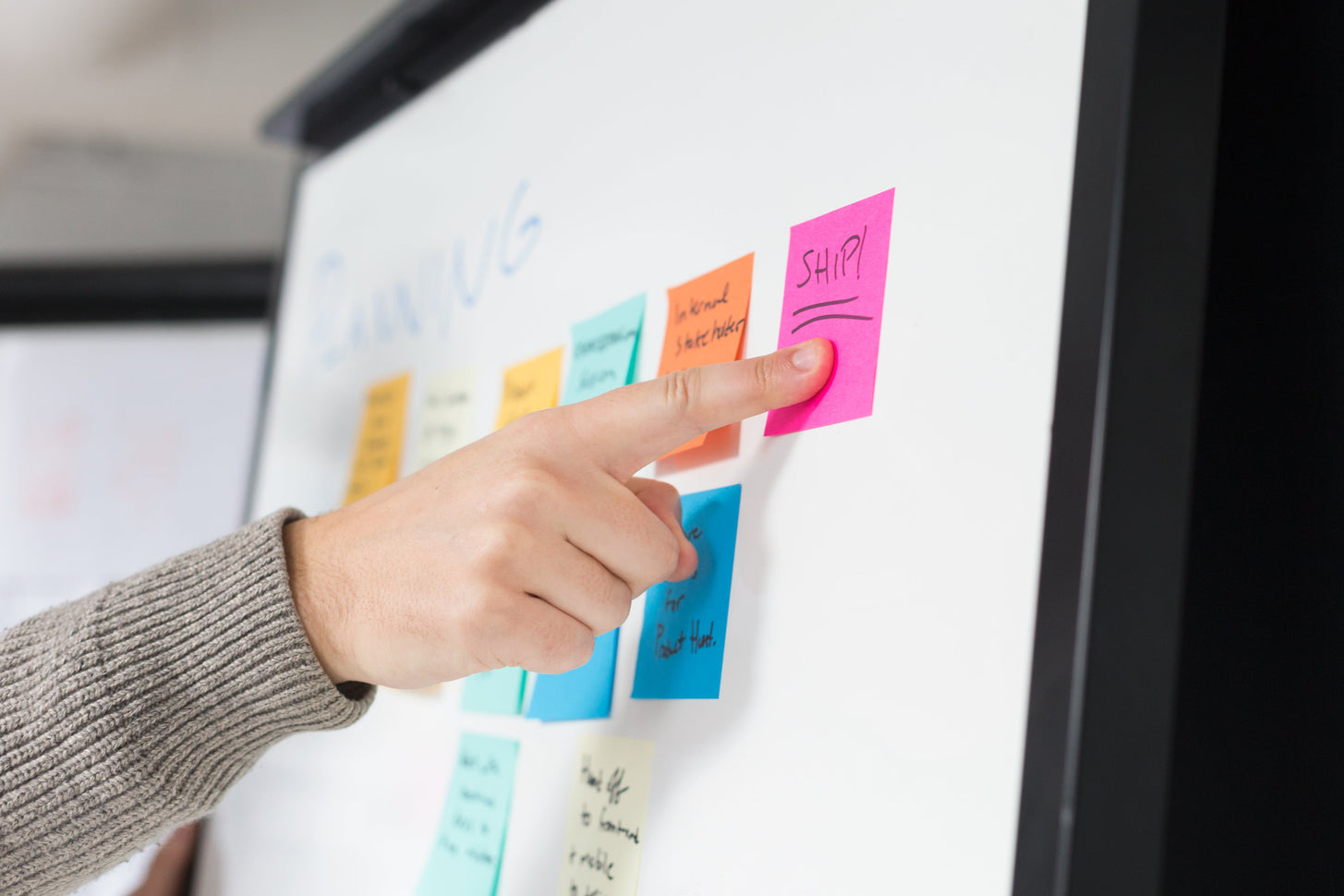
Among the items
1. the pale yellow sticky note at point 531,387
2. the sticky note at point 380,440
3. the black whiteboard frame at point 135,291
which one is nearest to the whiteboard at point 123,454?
the black whiteboard frame at point 135,291

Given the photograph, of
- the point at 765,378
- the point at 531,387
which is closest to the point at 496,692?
the point at 531,387

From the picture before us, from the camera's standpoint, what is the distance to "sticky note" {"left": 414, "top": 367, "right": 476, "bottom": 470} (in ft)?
2.42

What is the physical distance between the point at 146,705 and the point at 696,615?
0.91 ft

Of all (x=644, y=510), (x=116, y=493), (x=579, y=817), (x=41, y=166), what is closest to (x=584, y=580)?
(x=644, y=510)

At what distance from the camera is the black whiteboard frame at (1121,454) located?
0.30 metres

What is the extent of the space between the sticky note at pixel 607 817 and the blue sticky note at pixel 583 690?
0.05 ft

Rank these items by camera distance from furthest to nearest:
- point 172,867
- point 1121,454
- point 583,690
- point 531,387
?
point 172,867
point 531,387
point 583,690
point 1121,454

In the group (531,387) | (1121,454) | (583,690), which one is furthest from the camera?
(531,387)

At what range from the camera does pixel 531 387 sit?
2.17 feet

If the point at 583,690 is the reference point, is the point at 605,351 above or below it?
above

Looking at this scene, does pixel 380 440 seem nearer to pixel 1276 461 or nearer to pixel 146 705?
pixel 146 705

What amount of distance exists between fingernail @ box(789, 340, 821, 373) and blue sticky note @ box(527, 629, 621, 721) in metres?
0.18

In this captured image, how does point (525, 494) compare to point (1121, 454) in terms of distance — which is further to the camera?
point (525, 494)

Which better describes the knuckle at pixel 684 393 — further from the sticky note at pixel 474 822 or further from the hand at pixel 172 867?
the hand at pixel 172 867
